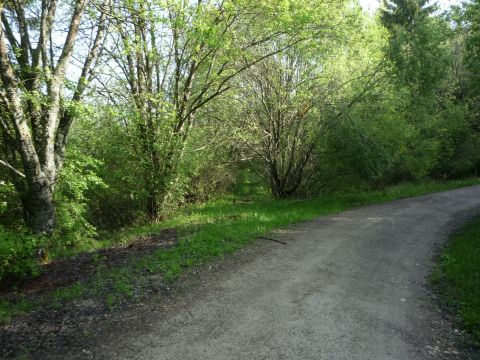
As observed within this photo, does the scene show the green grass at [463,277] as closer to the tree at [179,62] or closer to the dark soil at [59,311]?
the dark soil at [59,311]

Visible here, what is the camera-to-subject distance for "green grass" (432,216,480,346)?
567 cm

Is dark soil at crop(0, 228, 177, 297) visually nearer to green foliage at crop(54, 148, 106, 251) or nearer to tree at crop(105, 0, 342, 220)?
green foliage at crop(54, 148, 106, 251)

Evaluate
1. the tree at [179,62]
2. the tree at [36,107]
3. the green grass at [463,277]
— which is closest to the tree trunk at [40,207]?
the tree at [36,107]

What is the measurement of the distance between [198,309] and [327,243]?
4.70 m

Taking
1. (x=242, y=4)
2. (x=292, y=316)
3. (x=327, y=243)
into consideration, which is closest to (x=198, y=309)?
(x=292, y=316)

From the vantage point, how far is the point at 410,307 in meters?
6.00

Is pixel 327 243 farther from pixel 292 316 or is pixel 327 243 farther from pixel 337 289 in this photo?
pixel 292 316

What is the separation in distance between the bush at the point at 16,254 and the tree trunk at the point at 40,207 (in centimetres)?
101

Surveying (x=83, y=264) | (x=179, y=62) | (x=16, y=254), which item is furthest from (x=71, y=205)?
(x=179, y=62)

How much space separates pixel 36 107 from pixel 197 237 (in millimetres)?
4788

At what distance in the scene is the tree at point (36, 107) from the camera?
8133 millimetres

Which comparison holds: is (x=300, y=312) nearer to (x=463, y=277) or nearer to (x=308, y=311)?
(x=308, y=311)

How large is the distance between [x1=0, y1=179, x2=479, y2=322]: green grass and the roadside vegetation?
52 millimetres

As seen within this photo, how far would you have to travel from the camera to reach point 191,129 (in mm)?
14898
